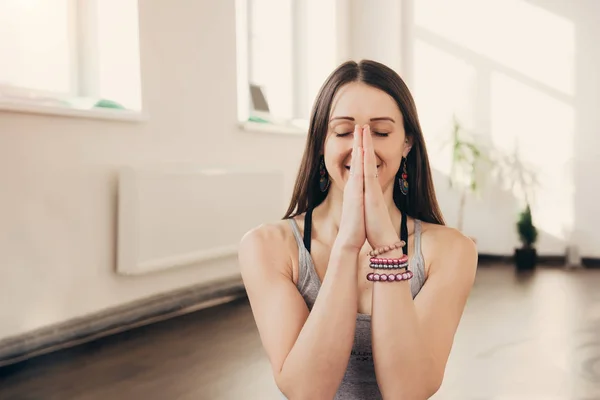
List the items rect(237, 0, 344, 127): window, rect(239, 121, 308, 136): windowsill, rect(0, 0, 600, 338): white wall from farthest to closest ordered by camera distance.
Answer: rect(237, 0, 344, 127): window
rect(239, 121, 308, 136): windowsill
rect(0, 0, 600, 338): white wall

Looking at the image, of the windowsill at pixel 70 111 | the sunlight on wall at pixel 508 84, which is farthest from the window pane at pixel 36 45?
the sunlight on wall at pixel 508 84

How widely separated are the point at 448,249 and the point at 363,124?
0.25 meters

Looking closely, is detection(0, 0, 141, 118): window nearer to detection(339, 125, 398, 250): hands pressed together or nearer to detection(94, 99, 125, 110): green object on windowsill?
detection(94, 99, 125, 110): green object on windowsill

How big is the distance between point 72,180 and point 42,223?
0.73ft

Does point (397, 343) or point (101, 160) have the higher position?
point (101, 160)

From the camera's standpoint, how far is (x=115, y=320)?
2561 mm

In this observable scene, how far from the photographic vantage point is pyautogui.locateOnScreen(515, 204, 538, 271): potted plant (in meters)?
4.62

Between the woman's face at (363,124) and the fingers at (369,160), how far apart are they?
0.12 ft

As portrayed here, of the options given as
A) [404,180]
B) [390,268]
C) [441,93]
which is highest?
[441,93]

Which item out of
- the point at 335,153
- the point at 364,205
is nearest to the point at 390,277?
the point at 364,205

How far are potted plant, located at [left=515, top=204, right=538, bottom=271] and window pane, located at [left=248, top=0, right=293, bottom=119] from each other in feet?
6.67

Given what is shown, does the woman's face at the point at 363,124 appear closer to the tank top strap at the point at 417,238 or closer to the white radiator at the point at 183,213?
the tank top strap at the point at 417,238

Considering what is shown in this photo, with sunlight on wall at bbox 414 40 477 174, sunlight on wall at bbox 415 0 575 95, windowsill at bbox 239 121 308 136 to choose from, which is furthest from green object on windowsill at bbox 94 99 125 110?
sunlight on wall at bbox 415 0 575 95

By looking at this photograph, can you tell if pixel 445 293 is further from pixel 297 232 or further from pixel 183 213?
pixel 183 213
